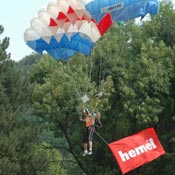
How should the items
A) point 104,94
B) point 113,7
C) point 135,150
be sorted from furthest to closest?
point 104,94 → point 135,150 → point 113,7

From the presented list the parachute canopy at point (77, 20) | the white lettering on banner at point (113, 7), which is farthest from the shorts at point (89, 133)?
the white lettering on banner at point (113, 7)

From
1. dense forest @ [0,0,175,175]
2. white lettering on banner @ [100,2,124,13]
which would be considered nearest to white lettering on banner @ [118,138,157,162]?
dense forest @ [0,0,175,175]

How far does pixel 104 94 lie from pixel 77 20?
6.51m

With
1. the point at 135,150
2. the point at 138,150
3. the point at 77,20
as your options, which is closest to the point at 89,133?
the point at 135,150

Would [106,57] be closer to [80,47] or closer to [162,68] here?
[162,68]

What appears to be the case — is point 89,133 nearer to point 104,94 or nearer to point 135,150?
point 135,150

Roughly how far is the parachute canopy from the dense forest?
3.79 m

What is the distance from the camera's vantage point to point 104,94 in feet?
79.9

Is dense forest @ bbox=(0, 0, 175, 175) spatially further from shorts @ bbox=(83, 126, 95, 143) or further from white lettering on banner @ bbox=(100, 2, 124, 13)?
white lettering on banner @ bbox=(100, 2, 124, 13)

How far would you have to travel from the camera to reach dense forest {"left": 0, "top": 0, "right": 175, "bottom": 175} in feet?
78.9

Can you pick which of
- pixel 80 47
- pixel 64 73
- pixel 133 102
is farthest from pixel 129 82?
pixel 80 47

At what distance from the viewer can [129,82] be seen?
978 inches

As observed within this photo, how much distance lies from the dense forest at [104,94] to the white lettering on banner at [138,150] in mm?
2258

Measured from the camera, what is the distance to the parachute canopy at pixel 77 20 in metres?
18.1
